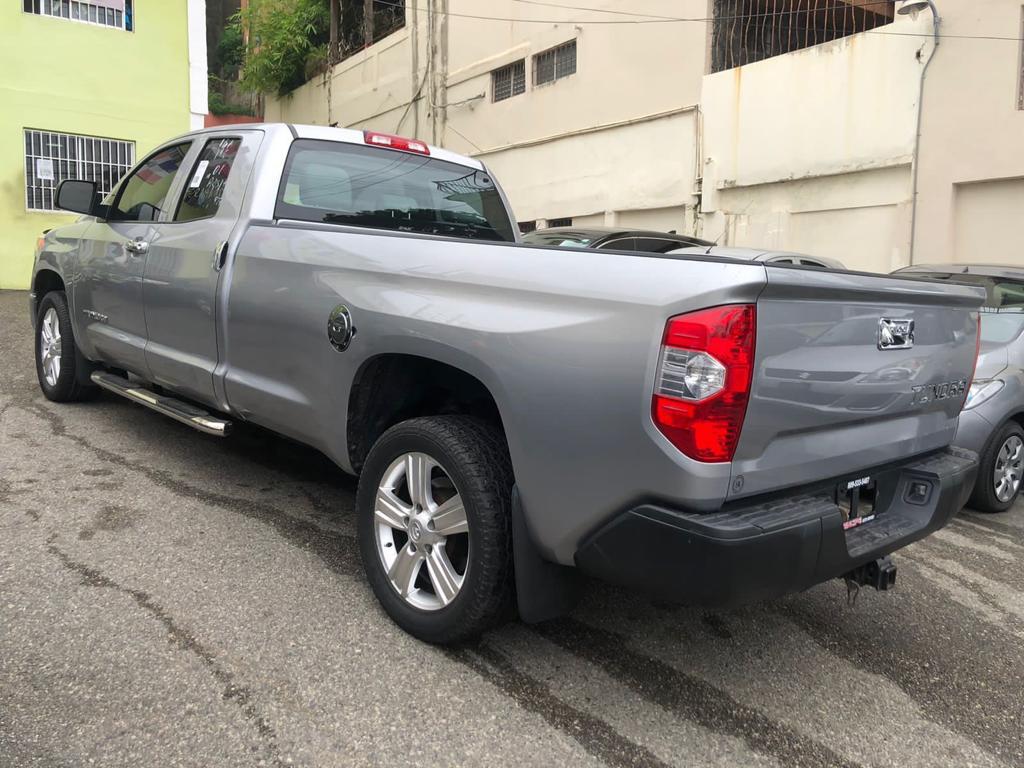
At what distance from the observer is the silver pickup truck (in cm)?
216

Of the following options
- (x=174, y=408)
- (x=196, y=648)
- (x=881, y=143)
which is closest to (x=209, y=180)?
(x=174, y=408)

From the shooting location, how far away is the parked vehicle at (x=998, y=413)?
495 centimetres

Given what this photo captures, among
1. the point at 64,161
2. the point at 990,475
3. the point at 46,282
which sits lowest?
the point at 990,475

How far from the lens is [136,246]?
15.2 feet

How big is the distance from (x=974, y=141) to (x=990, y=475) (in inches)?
254

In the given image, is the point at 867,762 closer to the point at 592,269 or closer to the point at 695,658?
the point at 695,658

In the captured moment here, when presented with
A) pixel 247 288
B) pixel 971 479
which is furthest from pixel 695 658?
pixel 247 288

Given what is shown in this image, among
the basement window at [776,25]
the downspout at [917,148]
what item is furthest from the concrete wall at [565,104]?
the downspout at [917,148]

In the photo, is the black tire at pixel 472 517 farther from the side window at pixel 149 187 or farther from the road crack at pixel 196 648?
the side window at pixel 149 187

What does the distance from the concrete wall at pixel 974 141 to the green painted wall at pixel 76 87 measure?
562 inches

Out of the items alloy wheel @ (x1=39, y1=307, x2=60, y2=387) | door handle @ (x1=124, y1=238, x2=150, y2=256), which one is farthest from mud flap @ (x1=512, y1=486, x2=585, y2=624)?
alloy wheel @ (x1=39, y1=307, x2=60, y2=387)

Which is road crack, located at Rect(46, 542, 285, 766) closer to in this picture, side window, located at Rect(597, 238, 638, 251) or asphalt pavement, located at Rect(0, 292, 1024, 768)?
asphalt pavement, located at Rect(0, 292, 1024, 768)

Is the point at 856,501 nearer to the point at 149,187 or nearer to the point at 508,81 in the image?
the point at 149,187

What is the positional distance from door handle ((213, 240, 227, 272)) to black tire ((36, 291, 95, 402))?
2396 mm
